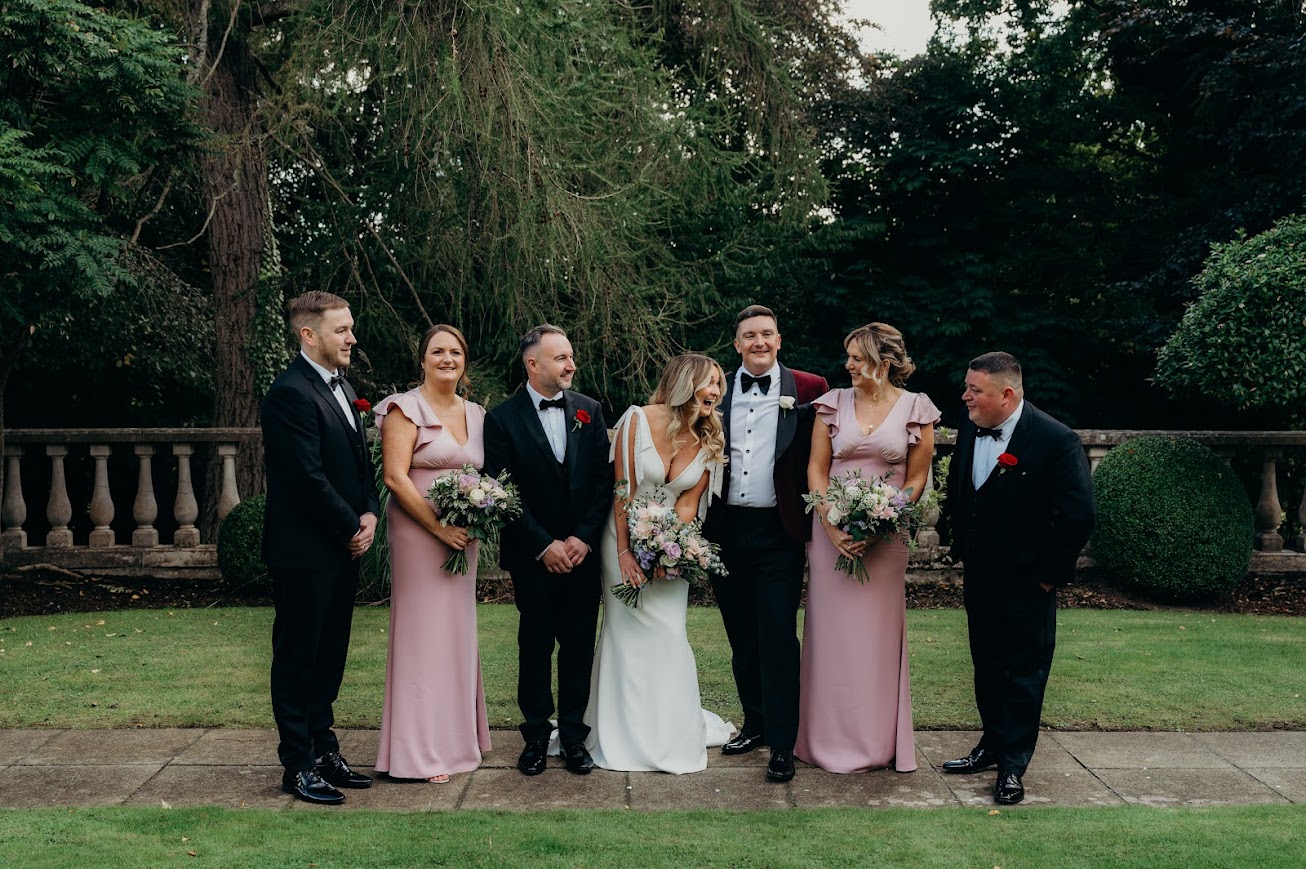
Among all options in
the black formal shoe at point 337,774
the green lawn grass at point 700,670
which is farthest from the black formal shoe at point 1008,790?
the black formal shoe at point 337,774

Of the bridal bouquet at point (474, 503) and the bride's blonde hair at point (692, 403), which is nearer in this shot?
the bridal bouquet at point (474, 503)

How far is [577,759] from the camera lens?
5.45 m

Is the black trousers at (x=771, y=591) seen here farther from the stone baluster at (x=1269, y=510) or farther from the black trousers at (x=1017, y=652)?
the stone baluster at (x=1269, y=510)

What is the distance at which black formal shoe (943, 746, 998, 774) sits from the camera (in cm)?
548

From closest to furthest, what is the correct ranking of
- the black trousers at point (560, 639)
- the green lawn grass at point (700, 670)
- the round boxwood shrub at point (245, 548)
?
the black trousers at point (560, 639), the green lawn grass at point (700, 670), the round boxwood shrub at point (245, 548)

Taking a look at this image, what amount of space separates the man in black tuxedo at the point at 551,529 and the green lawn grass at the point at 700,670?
0.91m

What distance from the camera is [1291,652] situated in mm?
8094

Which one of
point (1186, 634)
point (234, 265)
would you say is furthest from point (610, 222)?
point (1186, 634)

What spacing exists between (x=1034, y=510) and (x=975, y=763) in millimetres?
1287

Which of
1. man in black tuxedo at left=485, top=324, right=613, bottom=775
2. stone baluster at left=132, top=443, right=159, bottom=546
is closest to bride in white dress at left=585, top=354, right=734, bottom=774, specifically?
man in black tuxedo at left=485, top=324, right=613, bottom=775

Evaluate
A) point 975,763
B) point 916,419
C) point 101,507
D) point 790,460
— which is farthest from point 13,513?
Result: point 975,763

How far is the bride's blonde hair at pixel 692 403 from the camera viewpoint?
5.39 meters

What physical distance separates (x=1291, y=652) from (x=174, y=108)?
9.23 m

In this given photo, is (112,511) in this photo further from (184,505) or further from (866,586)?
(866,586)
